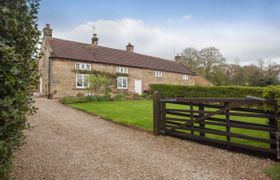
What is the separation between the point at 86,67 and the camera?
23203mm

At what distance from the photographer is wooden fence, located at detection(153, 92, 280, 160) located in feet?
17.7

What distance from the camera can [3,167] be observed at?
273 cm

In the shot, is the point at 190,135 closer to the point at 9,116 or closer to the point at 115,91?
the point at 9,116

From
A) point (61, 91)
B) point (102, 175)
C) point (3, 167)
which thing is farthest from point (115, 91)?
point (3, 167)

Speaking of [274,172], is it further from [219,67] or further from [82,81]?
[219,67]

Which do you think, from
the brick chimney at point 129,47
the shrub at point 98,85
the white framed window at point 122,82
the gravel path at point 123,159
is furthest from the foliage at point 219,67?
the gravel path at point 123,159

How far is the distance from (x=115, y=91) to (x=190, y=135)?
18766 millimetres

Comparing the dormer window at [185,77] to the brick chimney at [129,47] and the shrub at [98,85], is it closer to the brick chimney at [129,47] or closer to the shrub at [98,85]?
the brick chimney at [129,47]

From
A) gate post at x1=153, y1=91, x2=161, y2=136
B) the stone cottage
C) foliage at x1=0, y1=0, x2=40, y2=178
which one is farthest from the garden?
foliage at x1=0, y1=0, x2=40, y2=178

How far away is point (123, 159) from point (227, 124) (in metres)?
3.23

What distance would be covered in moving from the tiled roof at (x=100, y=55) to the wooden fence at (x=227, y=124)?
16.7m

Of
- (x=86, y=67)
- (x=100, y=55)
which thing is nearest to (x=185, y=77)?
(x=100, y=55)

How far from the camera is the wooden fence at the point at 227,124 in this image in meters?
5.38

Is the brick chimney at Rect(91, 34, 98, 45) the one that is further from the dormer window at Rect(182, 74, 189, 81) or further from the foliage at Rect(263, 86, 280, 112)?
the foliage at Rect(263, 86, 280, 112)
